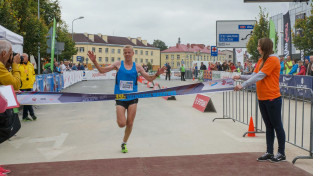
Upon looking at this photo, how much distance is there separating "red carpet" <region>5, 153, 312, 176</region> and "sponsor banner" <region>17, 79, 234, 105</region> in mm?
1114

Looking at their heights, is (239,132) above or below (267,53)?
below

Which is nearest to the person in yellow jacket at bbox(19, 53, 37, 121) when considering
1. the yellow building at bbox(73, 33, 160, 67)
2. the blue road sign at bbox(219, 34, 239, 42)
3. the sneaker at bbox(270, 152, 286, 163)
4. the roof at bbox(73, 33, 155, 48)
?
the sneaker at bbox(270, 152, 286, 163)

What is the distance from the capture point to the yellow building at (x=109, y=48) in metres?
104

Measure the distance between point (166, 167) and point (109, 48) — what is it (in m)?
108

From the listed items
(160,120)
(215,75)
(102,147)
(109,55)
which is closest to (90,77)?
(215,75)

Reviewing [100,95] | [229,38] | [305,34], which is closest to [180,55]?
[305,34]

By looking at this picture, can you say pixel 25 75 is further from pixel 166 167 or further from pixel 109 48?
Answer: pixel 109 48

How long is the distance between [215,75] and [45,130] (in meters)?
21.2

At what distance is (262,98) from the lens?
5.18 metres

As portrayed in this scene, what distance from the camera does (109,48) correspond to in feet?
362

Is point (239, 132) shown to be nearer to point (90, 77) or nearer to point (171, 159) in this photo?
point (171, 159)

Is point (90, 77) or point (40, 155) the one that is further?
point (90, 77)

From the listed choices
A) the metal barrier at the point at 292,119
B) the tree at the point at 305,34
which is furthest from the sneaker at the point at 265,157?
the tree at the point at 305,34

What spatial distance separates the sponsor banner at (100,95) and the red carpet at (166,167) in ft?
3.66
